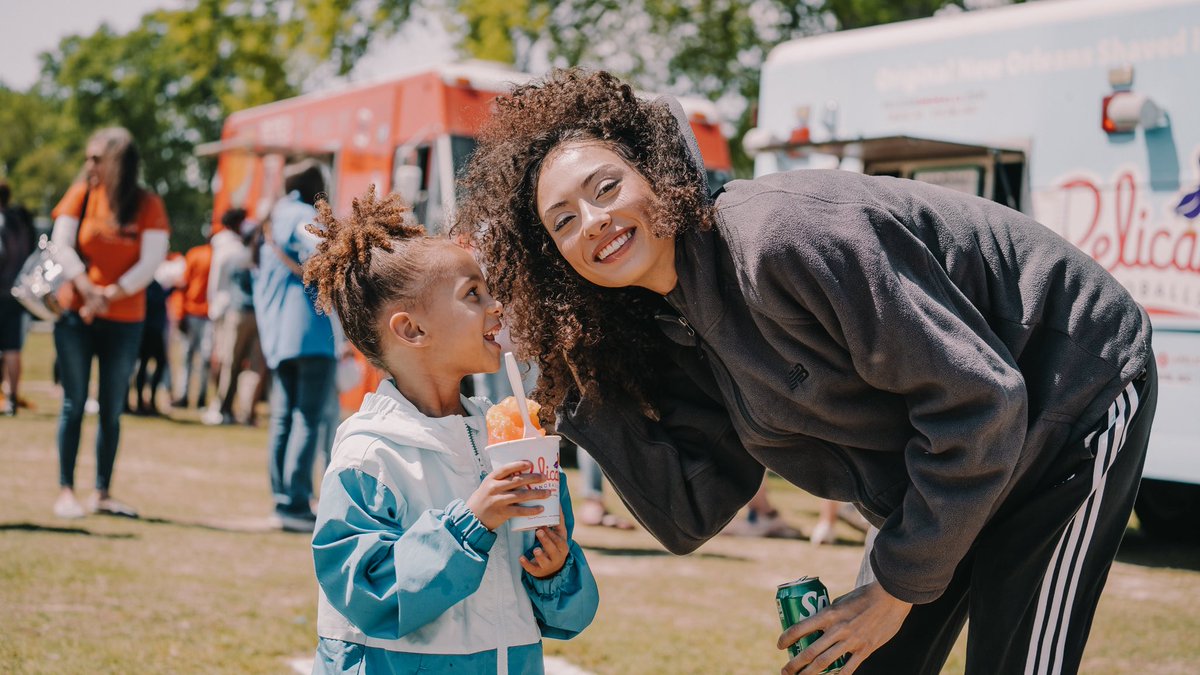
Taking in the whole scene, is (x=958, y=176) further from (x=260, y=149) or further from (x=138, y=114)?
(x=138, y=114)

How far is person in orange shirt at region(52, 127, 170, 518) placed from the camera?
229 inches

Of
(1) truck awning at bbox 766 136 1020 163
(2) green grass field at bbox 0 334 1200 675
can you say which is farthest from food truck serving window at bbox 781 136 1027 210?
(2) green grass field at bbox 0 334 1200 675

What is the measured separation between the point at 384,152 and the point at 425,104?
0.68 metres

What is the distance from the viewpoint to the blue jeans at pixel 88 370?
5828 mm

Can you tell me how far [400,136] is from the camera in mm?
9844

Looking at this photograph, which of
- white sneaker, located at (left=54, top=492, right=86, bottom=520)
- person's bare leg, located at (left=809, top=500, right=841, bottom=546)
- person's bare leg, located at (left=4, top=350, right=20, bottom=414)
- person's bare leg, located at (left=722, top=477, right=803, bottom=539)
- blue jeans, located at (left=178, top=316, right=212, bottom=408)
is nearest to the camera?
white sneaker, located at (left=54, top=492, right=86, bottom=520)

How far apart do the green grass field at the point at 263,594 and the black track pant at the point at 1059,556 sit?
1811 millimetres

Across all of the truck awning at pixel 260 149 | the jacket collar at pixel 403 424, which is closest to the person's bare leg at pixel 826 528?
the jacket collar at pixel 403 424

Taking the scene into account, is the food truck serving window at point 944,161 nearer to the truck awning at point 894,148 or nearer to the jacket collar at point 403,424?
the truck awning at point 894,148

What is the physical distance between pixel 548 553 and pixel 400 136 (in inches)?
317

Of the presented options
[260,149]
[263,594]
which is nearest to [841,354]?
[263,594]

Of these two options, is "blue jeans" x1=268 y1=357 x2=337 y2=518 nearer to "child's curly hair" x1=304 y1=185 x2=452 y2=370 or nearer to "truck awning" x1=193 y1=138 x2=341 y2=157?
"child's curly hair" x1=304 y1=185 x2=452 y2=370

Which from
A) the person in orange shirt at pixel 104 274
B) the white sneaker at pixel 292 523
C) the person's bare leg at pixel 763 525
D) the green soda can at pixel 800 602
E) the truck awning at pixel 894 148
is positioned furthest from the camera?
the truck awning at pixel 894 148

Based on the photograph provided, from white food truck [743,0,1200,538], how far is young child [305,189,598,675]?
15.3ft
